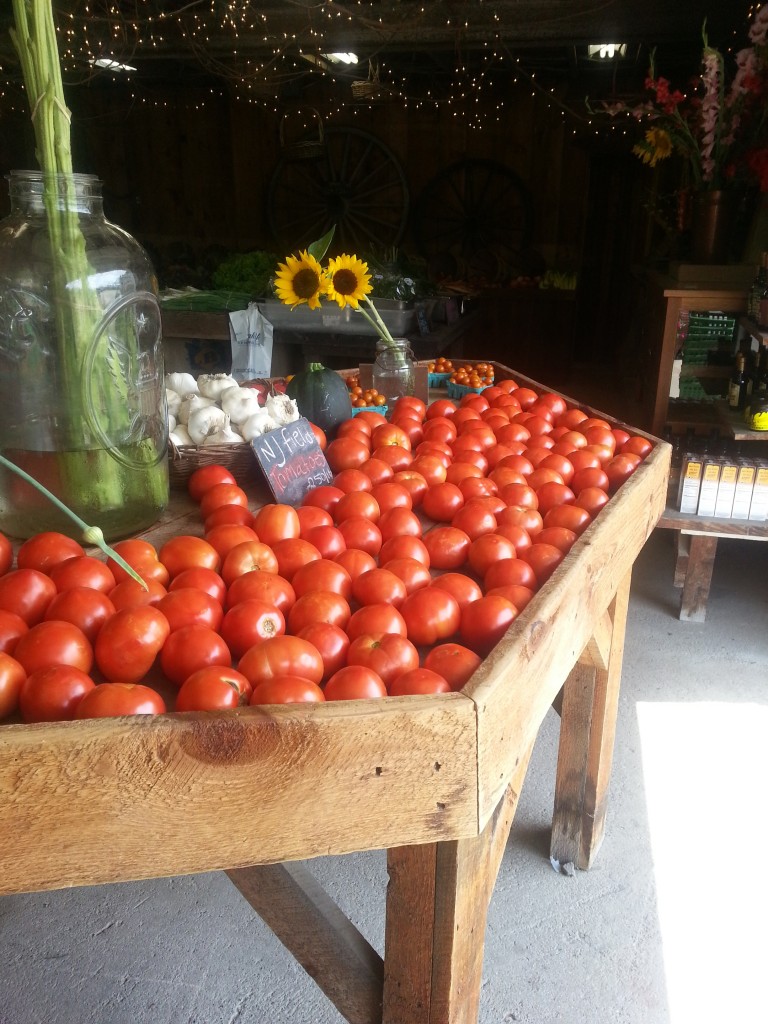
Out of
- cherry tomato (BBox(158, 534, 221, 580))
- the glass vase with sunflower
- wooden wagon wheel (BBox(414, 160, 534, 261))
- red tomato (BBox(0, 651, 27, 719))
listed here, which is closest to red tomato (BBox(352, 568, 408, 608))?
cherry tomato (BBox(158, 534, 221, 580))

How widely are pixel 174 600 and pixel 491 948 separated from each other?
115 cm

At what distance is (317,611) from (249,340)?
3929mm

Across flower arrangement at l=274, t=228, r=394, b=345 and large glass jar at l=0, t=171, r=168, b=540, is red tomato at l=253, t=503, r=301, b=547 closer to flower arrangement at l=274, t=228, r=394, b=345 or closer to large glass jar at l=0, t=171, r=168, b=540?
large glass jar at l=0, t=171, r=168, b=540

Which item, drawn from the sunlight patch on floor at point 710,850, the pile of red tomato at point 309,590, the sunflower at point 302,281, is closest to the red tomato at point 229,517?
the pile of red tomato at point 309,590

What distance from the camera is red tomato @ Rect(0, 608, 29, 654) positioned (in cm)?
89

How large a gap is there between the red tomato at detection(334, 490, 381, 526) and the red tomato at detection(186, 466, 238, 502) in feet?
0.75

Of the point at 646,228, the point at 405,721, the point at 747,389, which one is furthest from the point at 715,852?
the point at 646,228

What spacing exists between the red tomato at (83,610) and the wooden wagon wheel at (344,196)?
6821mm

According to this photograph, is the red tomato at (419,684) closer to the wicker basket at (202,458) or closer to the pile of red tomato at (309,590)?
the pile of red tomato at (309,590)

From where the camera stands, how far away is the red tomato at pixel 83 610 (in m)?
0.92

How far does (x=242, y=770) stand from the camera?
2.47 feet

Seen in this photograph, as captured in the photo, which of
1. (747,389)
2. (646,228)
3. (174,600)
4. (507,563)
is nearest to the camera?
(174,600)

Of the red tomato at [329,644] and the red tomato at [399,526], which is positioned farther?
the red tomato at [399,526]

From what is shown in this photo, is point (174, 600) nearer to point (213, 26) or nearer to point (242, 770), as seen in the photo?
point (242, 770)
